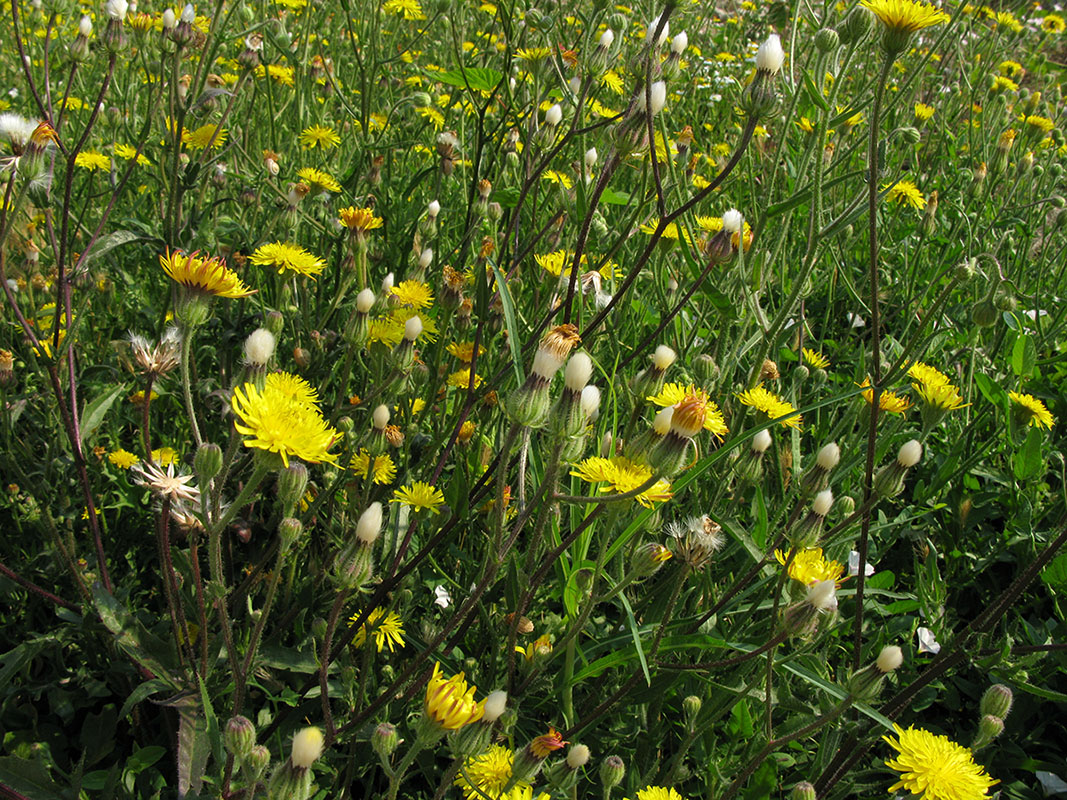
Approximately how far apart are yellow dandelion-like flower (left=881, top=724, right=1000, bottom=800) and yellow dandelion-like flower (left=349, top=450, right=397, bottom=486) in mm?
1119

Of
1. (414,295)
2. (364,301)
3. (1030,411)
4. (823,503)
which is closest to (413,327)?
(364,301)

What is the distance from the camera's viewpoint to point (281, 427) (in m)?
1.12

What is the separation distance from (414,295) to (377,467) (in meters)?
0.50

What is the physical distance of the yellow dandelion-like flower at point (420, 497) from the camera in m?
1.73

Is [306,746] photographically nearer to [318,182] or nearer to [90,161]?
[318,182]

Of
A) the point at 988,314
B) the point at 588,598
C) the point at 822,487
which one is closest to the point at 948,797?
the point at 822,487

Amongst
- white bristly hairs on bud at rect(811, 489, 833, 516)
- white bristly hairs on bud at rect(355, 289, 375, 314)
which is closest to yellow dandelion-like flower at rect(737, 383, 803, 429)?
white bristly hairs on bud at rect(811, 489, 833, 516)

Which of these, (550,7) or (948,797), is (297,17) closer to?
(550,7)

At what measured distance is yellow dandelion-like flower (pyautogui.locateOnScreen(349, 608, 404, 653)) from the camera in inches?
62.1

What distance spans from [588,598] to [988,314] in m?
1.19

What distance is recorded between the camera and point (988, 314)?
1890 millimetres

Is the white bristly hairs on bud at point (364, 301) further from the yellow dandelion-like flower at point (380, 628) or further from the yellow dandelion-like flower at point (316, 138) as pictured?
the yellow dandelion-like flower at point (316, 138)

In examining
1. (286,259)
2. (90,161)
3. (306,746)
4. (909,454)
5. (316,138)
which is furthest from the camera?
(316,138)

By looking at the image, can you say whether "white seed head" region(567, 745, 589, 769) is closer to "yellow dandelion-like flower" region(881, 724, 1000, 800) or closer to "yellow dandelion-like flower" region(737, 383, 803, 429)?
"yellow dandelion-like flower" region(881, 724, 1000, 800)
